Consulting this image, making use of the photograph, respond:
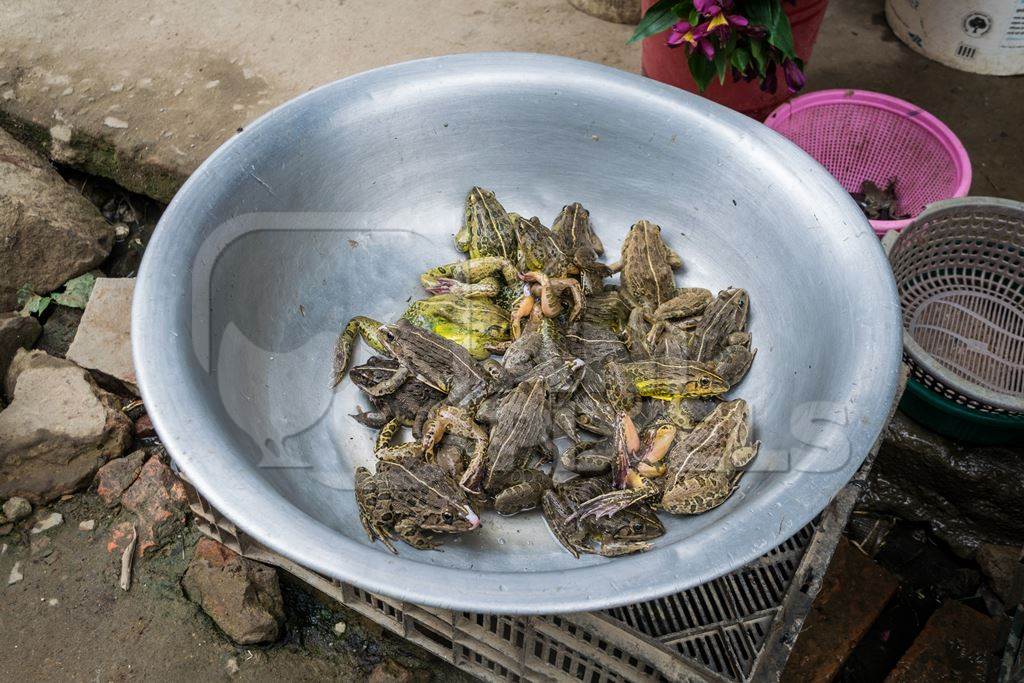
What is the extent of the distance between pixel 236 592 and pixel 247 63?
3014mm

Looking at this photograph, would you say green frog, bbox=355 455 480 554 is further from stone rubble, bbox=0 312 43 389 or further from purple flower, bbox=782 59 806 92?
stone rubble, bbox=0 312 43 389

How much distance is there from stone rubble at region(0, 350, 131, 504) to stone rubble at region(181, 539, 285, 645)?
2.17ft

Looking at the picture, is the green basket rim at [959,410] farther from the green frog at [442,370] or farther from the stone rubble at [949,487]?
the green frog at [442,370]

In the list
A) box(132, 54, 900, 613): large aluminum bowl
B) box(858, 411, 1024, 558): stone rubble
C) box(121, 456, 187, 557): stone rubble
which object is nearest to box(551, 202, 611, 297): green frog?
box(132, 54, 900, 613): large aluminum bowl

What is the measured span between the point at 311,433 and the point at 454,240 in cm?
96

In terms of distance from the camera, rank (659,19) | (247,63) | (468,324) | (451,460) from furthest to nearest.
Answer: (247,63), (659,19), (468,324), (451,460)

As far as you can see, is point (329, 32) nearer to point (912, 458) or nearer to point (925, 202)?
point (925, 202)

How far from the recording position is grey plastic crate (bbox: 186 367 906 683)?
7.68ft

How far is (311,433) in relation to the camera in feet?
8.86

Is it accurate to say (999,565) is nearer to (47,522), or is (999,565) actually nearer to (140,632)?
(140,632)

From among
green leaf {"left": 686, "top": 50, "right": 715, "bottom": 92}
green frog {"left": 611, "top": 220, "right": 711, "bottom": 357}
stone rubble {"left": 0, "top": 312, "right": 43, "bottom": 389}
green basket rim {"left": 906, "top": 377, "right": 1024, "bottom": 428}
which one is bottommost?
stone rubble {"left": 0, "top": 312, "right": 43, "bottom": 389}

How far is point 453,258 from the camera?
10.5 ft

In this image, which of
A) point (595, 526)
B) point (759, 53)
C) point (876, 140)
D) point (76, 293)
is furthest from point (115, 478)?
point (876, 140)

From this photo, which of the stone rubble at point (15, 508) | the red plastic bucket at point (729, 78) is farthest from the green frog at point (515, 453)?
the stone rubble at point (15, 508)
